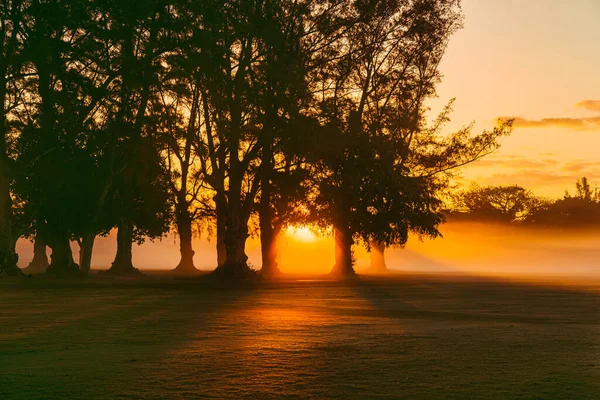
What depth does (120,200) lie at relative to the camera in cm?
6031

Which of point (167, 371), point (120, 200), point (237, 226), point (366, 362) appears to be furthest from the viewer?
point (120, 200)

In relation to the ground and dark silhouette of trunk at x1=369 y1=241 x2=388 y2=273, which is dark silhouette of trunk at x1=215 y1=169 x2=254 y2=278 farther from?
dark silhouette of trunk at x1=369 y1=241 x2=388 y2=273

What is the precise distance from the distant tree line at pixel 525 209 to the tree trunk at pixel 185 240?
64.2m

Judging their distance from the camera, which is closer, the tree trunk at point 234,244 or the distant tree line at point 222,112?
the distant tree line at point 222,112

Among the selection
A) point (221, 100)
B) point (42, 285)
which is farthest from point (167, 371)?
point (221, 100)

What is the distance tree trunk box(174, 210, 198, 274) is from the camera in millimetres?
70250

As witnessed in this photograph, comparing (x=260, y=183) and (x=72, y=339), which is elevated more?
(x=260, y=183)

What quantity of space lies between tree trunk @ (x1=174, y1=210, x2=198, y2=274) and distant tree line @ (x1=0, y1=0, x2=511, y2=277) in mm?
6683

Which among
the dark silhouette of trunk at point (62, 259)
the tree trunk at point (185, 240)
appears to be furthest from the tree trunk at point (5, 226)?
the tree trunk at point (185, 240)

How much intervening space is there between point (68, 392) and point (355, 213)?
51.8 metres

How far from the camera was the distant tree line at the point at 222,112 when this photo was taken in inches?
1777

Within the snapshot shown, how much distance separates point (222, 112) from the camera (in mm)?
47562

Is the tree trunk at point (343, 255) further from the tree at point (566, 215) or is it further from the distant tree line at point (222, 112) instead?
the tree at point (566, 215)

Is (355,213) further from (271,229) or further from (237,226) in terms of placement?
(237,226)
